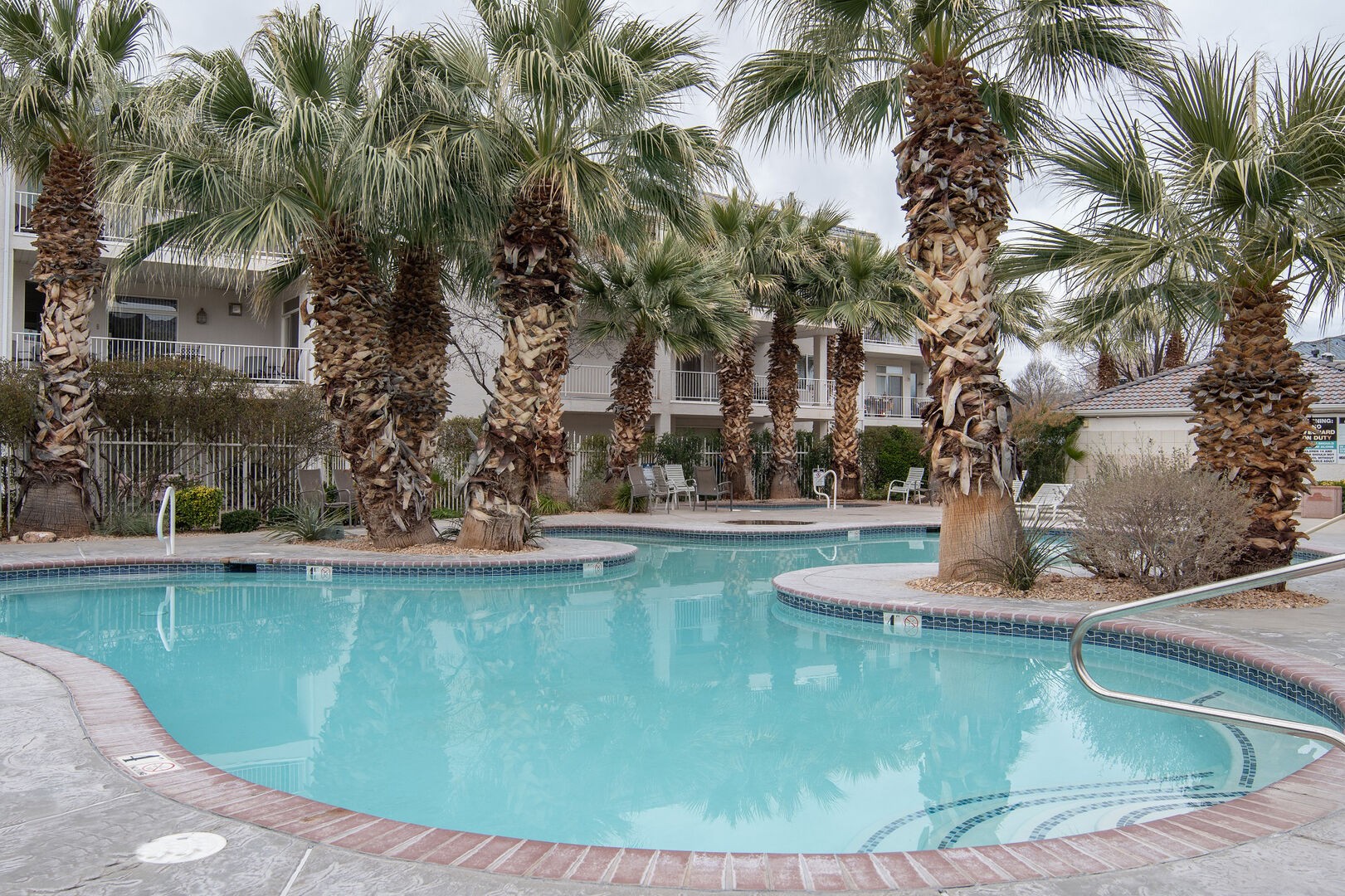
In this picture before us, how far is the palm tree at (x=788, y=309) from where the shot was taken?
20.8 m

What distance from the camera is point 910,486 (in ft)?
75.5

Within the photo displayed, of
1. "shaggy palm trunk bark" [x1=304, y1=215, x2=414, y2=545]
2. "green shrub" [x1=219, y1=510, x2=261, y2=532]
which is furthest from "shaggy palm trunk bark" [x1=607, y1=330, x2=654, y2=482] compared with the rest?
"shaggy palm trunk bark" [x1=304, y1=215, x2=414, y2=545]

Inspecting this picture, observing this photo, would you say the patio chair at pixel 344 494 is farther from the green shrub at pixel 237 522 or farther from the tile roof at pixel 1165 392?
the tile roof at pixel 1165 392

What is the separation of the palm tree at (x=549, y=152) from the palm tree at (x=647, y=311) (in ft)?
19.9

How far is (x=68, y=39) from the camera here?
12.3 m

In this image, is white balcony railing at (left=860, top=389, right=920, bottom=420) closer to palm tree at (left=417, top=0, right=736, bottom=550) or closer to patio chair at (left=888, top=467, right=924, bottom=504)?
patio chair at (left=888, top=467, right=924, bottom=504)

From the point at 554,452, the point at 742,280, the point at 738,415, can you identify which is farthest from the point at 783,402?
the point at 554,452

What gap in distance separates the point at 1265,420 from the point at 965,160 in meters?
3.58

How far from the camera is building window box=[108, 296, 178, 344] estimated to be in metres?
20.6

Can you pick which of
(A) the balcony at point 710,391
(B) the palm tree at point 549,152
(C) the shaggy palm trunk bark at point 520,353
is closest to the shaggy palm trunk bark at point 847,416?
(A) the balcony at point 710,391

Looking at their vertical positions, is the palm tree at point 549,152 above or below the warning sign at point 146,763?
above

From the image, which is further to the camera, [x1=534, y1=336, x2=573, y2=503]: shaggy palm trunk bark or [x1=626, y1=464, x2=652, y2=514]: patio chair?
[x1=626, y1=464, x2=652, y2=514]: patio chair

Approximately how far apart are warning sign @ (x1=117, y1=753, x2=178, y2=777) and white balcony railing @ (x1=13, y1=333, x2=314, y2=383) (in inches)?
627

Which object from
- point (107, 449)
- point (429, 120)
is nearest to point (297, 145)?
point (429, 120)
